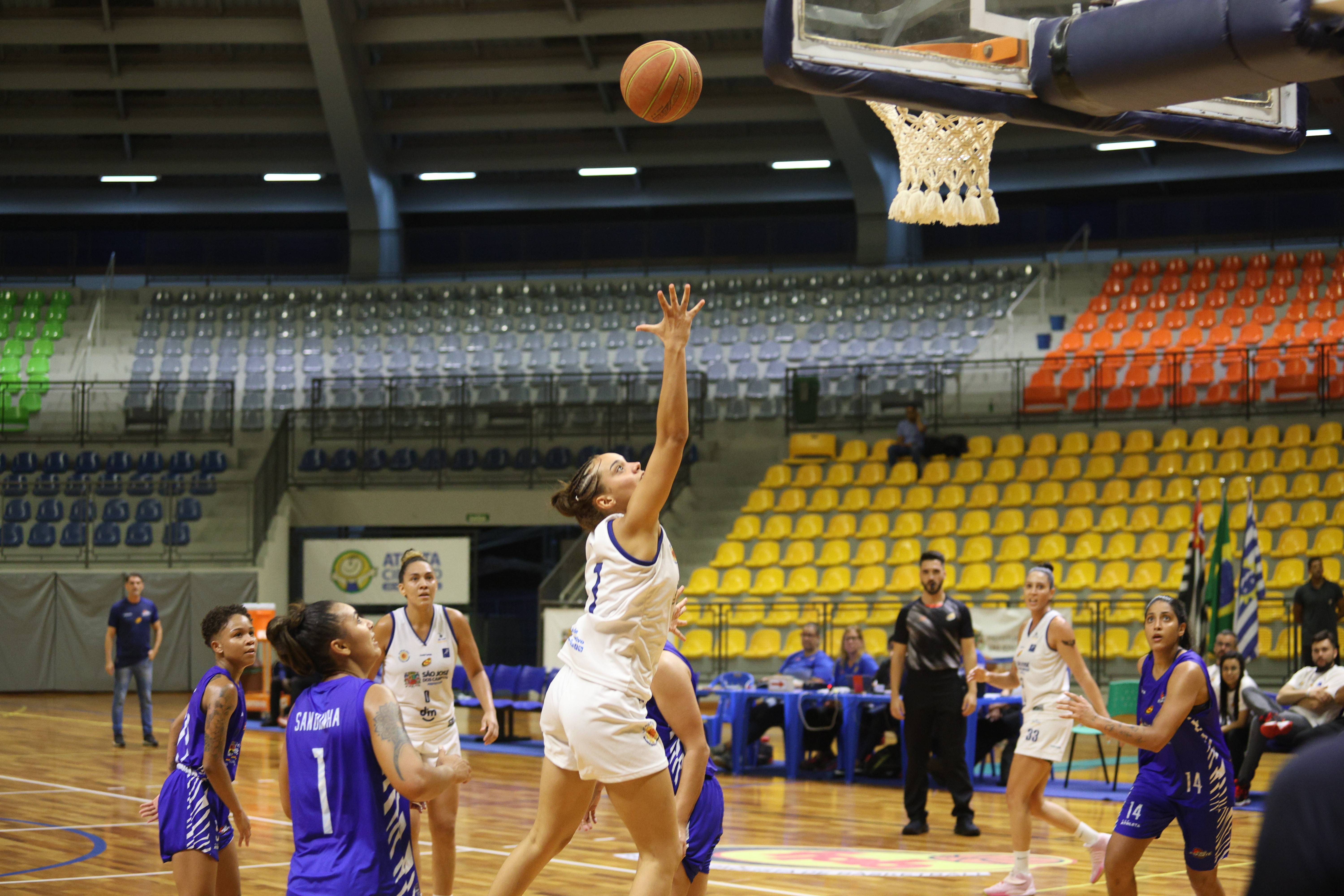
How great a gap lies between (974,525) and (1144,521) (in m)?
2.11

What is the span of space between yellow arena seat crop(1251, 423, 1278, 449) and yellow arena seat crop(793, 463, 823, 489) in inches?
228

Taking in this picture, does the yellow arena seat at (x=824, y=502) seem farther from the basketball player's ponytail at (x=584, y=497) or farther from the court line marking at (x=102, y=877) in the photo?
the basketball player's ponytail at (x=584, y=497)

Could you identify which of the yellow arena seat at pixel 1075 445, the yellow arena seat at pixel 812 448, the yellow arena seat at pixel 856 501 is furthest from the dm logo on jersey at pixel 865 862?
the yellow arena seat at pixel 812 448

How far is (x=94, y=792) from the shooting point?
11188mm

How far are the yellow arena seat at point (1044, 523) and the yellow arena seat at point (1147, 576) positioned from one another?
1.36m

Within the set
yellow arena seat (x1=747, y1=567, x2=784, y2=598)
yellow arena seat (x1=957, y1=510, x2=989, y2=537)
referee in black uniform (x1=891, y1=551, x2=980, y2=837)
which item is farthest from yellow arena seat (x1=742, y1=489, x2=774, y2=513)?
referee in black uniform (x1=891, y1=551, x2=980, y2=837)

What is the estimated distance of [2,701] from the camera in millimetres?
19891

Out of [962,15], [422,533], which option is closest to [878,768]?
[962,15]

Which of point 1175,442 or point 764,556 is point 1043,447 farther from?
point 764,556

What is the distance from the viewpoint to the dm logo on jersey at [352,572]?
20.0m

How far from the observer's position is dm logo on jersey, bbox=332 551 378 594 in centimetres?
1995

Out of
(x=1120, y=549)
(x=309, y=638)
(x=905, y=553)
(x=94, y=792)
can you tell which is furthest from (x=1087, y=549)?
(x=309, y=638)

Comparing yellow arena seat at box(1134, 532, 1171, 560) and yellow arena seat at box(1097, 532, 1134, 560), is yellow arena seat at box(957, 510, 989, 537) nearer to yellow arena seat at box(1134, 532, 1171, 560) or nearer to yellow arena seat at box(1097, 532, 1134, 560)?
yellow arena seat at box(1097, 532, 1134, 560)

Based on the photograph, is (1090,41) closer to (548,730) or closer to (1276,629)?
(548,730)
